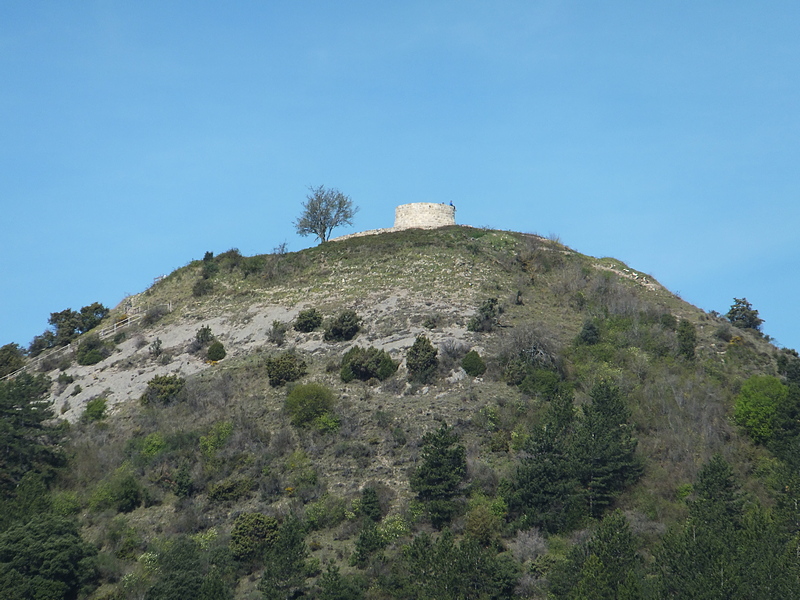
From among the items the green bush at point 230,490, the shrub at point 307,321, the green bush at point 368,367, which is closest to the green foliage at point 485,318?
the green bush at point 368,367

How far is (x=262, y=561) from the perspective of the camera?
43344mm

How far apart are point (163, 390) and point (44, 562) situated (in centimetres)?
1780

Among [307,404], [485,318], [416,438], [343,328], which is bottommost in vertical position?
[416,438]

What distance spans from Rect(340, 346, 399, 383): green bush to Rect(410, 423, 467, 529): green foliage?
1066cm

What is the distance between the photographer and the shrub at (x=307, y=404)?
53.0 meters

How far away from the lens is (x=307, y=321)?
6506cm

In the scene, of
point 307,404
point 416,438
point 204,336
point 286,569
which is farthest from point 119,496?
point 204,336

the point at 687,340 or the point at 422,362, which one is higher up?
the point at 687,340

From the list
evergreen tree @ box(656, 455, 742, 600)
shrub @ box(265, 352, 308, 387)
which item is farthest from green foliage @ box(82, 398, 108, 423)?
evergreen tree @ box(656, 455, 742, 600)

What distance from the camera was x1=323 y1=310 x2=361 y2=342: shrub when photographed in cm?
6272

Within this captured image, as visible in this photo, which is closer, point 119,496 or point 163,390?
point 119,496

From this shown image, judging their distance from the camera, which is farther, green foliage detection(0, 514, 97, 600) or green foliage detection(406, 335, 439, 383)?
green foliage detection(406, 335, 439, 383)

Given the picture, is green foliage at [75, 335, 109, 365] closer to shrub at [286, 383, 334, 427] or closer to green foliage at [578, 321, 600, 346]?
shrub at [286, 383, 334, 427]

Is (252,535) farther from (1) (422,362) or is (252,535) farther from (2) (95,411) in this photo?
(2) (95,411)
